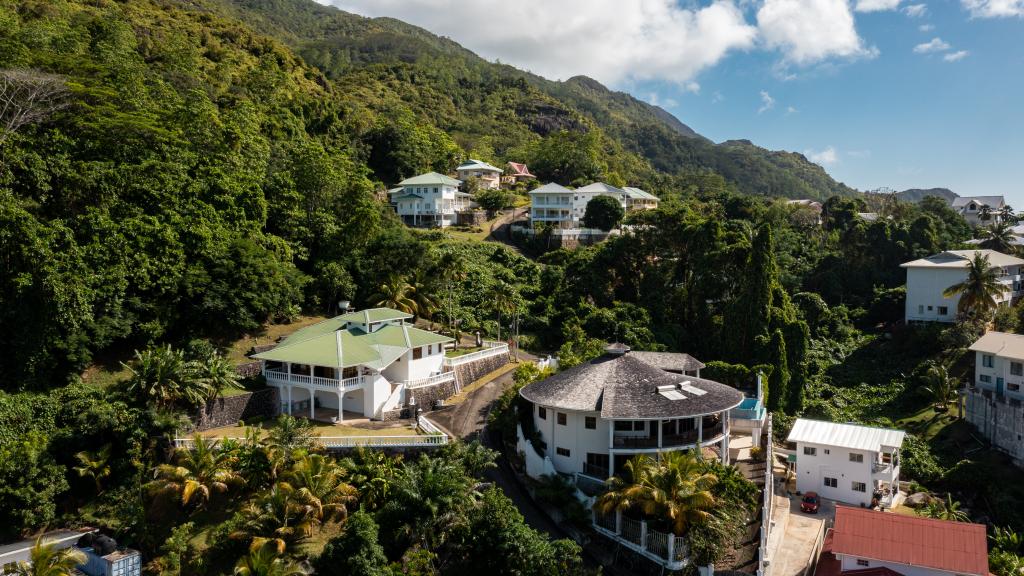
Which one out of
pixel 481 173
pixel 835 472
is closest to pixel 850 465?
pixel 835 472

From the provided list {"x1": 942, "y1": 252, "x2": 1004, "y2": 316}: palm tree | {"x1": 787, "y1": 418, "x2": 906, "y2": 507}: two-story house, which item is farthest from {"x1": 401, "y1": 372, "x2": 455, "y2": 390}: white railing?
{"x1": 942, "y1": 252, "x2": 1004, "y2": 316}: palm tree

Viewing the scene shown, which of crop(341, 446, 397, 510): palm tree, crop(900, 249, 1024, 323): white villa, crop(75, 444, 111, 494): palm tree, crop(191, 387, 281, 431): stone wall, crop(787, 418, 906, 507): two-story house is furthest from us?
crop(900, 249, 1024, 323): white villa

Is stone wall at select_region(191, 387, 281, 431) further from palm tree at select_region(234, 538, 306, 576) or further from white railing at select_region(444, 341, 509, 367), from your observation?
white railing at select_region(444, 341, 509, 367)

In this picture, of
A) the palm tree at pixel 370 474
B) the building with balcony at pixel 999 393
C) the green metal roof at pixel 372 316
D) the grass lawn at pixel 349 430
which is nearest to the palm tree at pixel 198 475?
the grass lawn at pixel 349 430

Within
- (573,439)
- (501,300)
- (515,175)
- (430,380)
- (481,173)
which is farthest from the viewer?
(515,175)

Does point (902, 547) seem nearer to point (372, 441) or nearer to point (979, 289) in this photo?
point (372, 441)

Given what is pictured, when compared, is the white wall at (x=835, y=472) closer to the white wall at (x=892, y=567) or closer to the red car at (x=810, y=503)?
the red car at (x=810, y=503)
